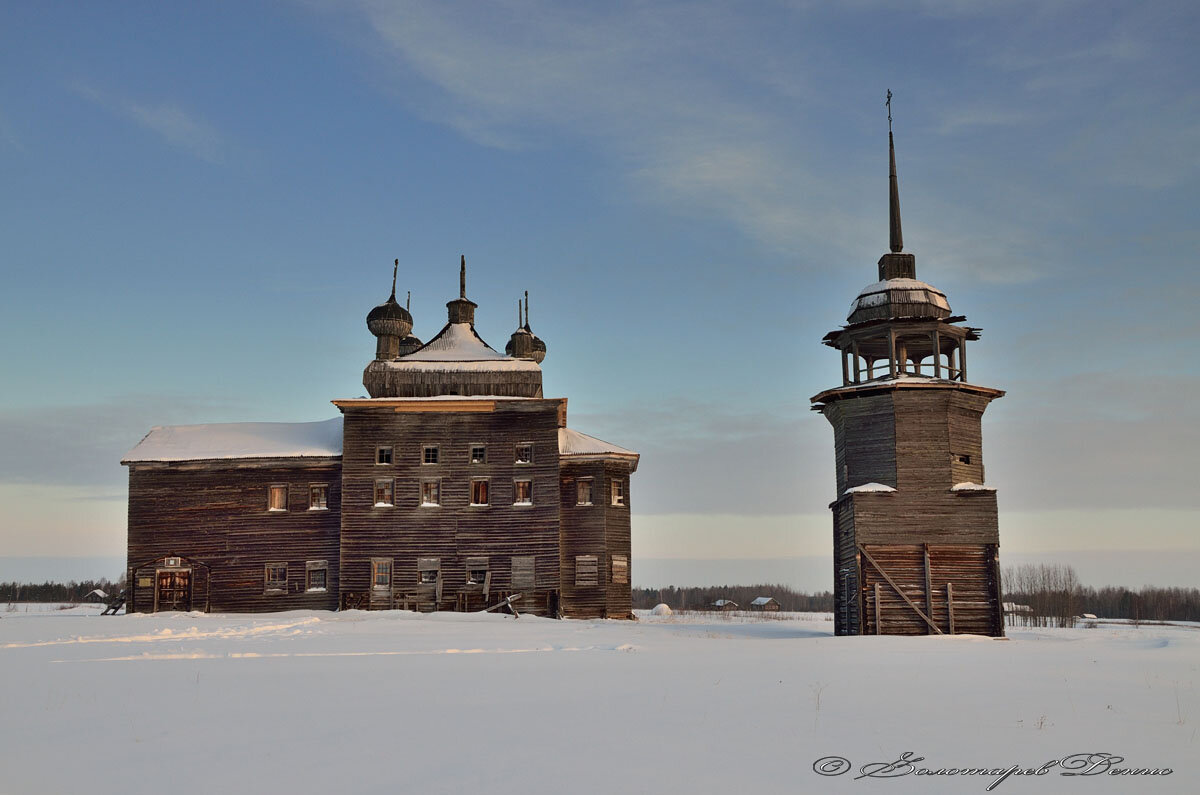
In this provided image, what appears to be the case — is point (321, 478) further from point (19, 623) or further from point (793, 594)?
point (793, 594)

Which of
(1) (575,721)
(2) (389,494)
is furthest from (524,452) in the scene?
(1) (575,721)

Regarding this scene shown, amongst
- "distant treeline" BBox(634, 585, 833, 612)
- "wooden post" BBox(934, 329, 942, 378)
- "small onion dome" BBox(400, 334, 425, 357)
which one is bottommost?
"distant treeline" BBox(634, 585, 833, 612)

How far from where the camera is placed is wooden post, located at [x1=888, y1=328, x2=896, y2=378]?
3466 cm

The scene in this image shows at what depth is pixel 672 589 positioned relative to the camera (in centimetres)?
14612

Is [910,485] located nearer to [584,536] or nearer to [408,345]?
[584,536]

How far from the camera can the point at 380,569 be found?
40156 millimetres

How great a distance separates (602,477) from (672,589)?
4148 inches

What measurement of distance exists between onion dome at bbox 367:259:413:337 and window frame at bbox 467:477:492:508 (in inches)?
302

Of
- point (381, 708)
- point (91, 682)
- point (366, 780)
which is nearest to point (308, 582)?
point (91, 682)

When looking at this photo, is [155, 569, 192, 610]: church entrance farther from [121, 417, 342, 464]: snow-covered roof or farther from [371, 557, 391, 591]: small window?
[371, 557, 391, 591]: small window

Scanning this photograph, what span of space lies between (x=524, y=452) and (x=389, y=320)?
849 centimetres

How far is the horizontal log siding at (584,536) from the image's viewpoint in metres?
43.0

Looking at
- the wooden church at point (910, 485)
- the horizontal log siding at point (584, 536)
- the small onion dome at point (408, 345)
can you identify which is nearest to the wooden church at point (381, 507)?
the horizontal log siding at point (584, 536)

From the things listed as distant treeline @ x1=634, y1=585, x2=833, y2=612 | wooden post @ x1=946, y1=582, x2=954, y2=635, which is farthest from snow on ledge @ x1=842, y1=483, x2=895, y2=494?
distant treeline @ x1=634, y1=585, x2=833, y2=612
